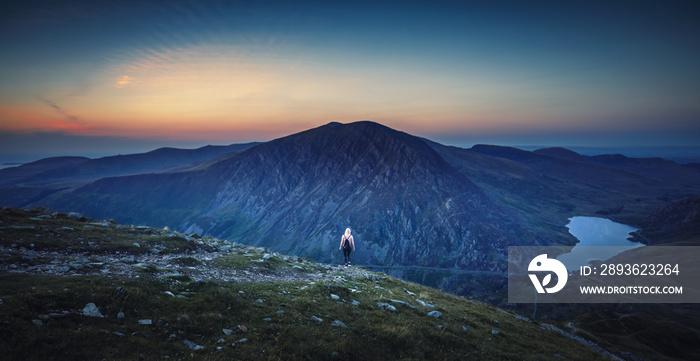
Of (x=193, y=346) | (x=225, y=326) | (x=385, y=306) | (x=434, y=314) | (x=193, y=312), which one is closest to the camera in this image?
(x=193, y=346)

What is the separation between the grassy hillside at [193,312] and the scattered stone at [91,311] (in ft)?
0.14

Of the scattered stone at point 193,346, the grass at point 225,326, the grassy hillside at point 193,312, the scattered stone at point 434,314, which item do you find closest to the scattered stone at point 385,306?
the grassy hillside at point 193,312

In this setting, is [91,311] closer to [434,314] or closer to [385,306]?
[385,306]

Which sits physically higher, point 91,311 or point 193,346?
point 91,311

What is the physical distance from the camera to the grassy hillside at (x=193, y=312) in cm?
855

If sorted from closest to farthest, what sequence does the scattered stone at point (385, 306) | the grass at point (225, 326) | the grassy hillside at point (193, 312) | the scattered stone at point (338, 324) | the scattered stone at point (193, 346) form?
the grass at point (225, 326) → the grassy hillside at point (193, 312) → the scattered stone at point (193, 346) → the scattered stone at point (338, 324) → the scattered stone at point (385, 306)

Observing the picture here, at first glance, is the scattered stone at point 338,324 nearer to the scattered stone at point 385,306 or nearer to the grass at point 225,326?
the grass at point 225,326

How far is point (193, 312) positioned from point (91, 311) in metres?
3.11

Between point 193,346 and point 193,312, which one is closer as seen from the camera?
point 193,346

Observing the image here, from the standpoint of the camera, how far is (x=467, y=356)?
42.9 ft

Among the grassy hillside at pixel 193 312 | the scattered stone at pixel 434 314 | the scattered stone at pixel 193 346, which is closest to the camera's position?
the grassy hillside at pixel 193 312

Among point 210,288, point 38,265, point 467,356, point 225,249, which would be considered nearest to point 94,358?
point 210,288

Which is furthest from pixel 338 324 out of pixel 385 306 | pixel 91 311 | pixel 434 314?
pixel 91 311

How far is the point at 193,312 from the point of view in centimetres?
1097
